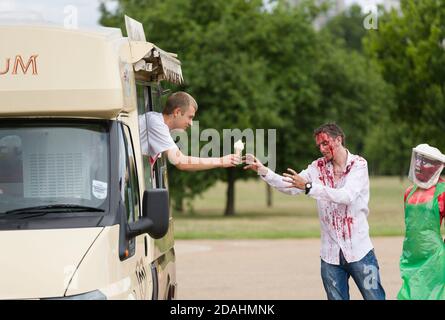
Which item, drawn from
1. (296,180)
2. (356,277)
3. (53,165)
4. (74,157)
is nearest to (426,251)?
(356,277)

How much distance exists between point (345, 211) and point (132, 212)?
7.01ft

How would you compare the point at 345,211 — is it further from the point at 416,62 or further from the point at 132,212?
the point at 416,62

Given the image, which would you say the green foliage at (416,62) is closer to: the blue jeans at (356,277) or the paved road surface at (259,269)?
the paved road surface at (259,269)

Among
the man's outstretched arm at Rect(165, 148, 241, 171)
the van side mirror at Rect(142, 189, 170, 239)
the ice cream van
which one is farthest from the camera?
the man's outstretched arm at Rect(165, 148, 241, 171)

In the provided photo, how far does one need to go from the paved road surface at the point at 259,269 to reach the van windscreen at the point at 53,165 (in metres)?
7.37

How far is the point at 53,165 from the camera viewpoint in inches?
273

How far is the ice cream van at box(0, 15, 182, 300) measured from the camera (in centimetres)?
649

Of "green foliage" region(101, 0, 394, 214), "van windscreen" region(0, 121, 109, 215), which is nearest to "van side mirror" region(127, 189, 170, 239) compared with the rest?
"van windscreen" region(0, 121, 109, 215)

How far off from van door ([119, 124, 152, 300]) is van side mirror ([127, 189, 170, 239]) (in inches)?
5.8

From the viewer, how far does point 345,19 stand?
345 feet

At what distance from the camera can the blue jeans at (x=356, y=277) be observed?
834cm

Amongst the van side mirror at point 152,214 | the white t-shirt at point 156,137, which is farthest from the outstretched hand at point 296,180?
the van side mirror at point 152,214

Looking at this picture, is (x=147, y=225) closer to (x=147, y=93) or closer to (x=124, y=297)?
(x=124, y=297)

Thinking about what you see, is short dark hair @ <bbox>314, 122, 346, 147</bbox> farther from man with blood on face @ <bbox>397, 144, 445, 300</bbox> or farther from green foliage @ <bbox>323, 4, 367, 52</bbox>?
green foliage @ <bbox>323, 4, 367, 52</bbox>
